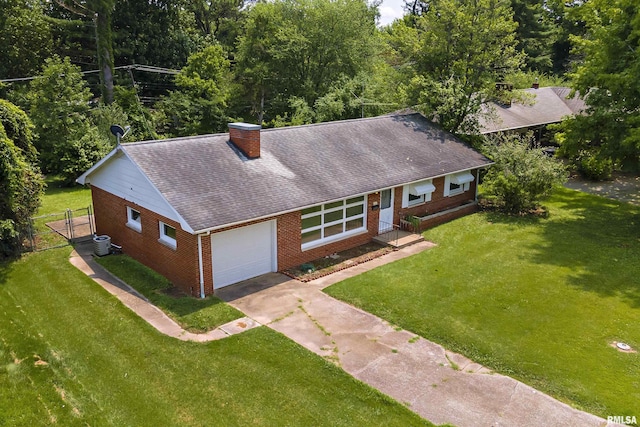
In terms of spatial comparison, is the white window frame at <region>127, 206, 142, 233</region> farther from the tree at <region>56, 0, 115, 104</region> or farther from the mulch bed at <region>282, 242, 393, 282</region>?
the tree at <region>56, 0, 115, 104</region>

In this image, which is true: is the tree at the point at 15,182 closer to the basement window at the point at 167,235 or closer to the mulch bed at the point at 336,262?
the basement window at the point at 167,235

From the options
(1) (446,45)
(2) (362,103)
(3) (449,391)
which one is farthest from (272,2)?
(3) (449,391)

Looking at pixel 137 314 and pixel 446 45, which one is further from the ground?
pixel 446 45

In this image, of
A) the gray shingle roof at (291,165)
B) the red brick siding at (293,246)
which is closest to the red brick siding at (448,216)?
the gray shingle roof at (291,165)

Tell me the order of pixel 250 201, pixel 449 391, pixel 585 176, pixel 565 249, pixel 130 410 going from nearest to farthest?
pixel 130 410 < pixel 449 391 < pixel 250 201 < pixel 565 249 < pixel 585 176

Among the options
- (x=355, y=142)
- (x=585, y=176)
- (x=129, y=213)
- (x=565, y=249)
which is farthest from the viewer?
(x=585, y=176)

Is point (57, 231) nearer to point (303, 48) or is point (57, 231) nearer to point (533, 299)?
point (533, 299)

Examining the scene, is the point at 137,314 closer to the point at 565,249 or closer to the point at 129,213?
the point at 129,213

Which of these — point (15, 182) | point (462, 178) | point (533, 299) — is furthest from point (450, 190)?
point (15, 182)
